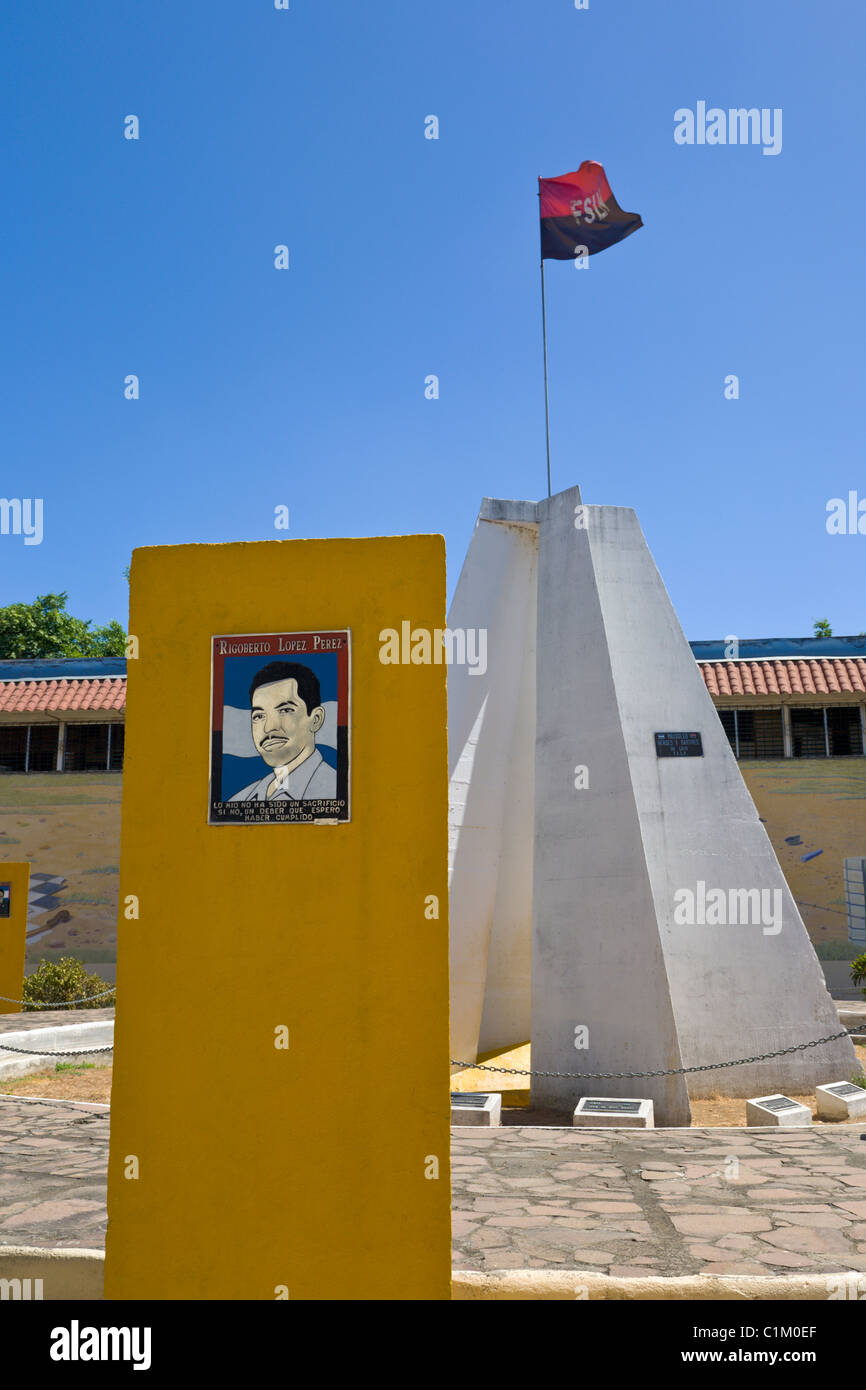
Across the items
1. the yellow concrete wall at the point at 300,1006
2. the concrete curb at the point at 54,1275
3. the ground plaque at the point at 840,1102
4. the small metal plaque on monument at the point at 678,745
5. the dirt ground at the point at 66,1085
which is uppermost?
the small metal plaque on monument at the point at 678,745

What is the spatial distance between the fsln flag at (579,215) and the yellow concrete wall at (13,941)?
11.9m

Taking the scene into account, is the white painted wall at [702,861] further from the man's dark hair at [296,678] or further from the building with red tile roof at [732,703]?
the building with red tile roof at [732,703]

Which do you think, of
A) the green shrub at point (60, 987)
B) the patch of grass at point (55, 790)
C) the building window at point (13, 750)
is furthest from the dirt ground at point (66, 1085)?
the building window at point (13, 750)

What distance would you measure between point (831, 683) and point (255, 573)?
60.8 feet

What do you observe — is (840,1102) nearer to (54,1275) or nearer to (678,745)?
(678,745)

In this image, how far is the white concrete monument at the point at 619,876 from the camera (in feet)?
29.6

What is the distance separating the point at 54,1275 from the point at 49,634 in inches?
1332

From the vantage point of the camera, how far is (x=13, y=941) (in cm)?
1488

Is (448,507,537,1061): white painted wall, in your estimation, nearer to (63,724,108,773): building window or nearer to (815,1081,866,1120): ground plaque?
(815,1081,866,1120): ground plaque

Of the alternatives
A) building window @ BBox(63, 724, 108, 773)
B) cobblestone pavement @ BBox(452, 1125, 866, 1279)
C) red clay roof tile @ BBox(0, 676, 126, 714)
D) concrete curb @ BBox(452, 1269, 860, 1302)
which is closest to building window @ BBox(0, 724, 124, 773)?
building window @ BBox(63, 724, 108, 773)

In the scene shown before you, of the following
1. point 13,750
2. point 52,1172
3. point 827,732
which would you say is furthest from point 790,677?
point 52,1172

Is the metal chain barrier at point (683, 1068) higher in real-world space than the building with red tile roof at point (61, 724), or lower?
lower
